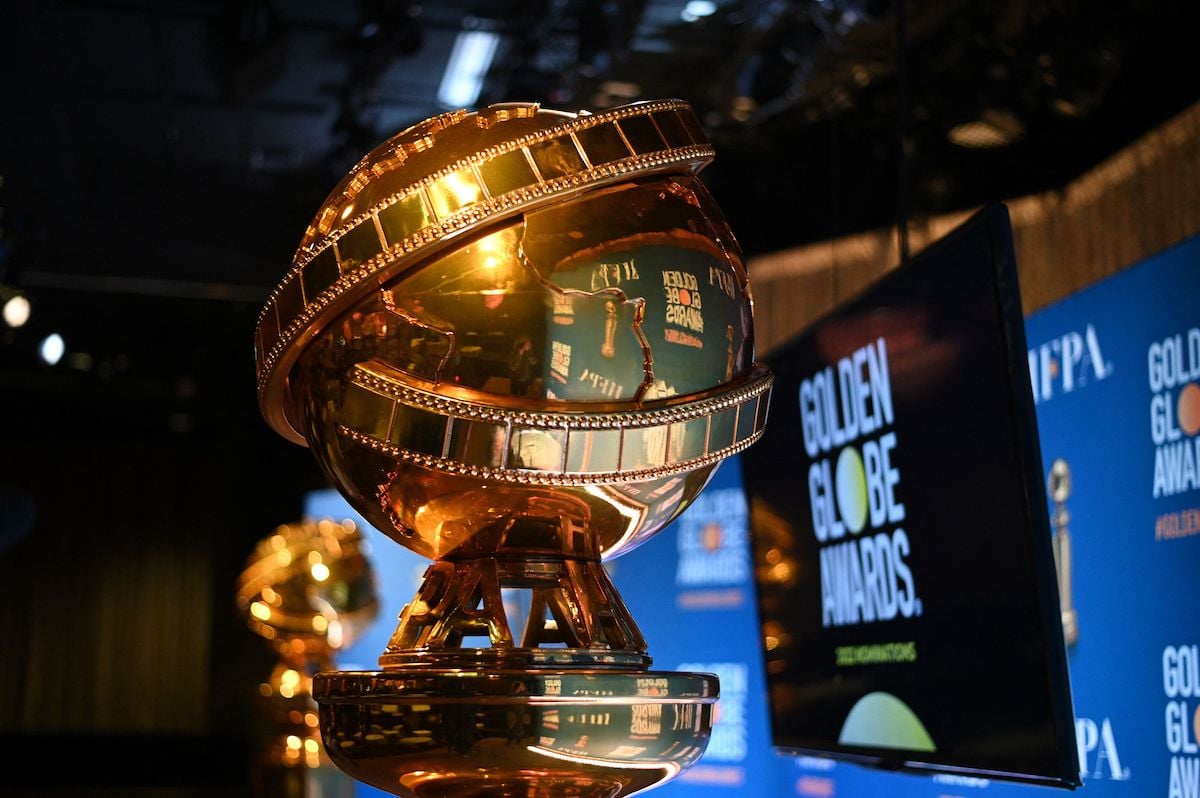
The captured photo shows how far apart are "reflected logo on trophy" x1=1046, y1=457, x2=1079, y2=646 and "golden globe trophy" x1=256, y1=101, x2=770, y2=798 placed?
2475mm

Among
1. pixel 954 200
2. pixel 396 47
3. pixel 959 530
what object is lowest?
pixel 959 530

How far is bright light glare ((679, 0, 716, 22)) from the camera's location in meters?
5.79

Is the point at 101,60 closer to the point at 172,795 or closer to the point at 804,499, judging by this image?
the point at 804,499

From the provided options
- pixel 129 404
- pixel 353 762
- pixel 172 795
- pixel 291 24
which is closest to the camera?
pixel 353 762

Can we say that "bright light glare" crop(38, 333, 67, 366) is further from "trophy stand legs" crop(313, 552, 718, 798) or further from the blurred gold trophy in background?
"trophy stand legs" crop(313, 552, 718, 798)

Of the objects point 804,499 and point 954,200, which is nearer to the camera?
point 804,499

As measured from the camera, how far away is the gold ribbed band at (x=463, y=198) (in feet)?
2.69

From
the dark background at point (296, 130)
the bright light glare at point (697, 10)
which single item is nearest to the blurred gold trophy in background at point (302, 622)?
the dark background at point (296, 130)

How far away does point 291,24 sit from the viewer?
6.03 meters

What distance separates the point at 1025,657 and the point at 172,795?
34.2ft

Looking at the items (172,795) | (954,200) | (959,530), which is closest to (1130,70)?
(954,200)

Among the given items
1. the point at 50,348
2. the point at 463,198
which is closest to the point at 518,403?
the point at 463,198

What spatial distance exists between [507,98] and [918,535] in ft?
13.5

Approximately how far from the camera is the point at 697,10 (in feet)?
19.2
